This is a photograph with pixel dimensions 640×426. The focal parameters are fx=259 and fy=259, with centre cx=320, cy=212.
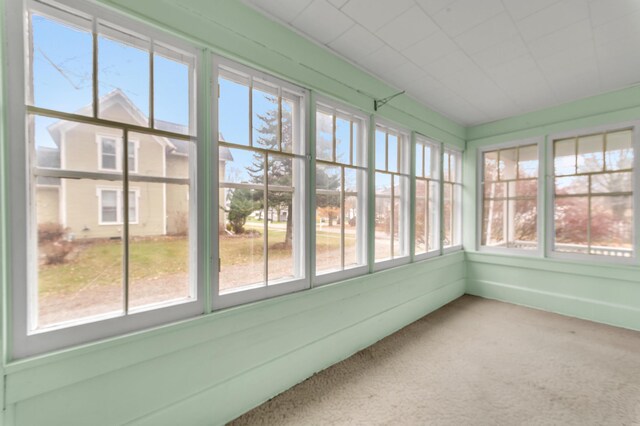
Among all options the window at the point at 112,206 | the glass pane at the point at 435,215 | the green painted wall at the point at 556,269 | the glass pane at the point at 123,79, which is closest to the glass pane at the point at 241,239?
the window at the point at 112,206

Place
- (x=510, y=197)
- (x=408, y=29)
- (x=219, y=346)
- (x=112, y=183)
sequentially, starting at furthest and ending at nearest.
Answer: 1. (x=510, y=197)
2. (x=408, y=29)
3. (x=219, y=346)
4. (x=112, y=183)

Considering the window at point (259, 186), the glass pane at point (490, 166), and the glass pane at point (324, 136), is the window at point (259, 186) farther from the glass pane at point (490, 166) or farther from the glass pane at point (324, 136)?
the glass pane at point (490, 166)

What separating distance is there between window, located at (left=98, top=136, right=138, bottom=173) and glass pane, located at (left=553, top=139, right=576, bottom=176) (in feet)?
15.9

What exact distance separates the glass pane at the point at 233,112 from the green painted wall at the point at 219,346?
0.61 ft

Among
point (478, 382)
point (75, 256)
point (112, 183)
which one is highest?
point (112, 183)

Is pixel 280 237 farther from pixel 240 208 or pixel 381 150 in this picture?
pixel 381 150

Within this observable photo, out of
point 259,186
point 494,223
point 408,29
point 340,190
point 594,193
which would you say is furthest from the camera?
point 494,223

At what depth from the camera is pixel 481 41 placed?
218 centimetres

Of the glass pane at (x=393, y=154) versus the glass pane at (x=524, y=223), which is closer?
the glass pane at (x=393, y=154)

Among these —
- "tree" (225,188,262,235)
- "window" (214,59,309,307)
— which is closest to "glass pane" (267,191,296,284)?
"window" (214,59,309,307)

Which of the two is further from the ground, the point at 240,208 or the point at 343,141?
the point at 343,141

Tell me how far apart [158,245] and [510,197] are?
4632mm

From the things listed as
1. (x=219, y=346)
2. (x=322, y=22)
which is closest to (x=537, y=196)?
(x=322, y=22)

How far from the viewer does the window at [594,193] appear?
3145 mm
